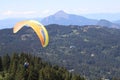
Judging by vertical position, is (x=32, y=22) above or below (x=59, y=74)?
above

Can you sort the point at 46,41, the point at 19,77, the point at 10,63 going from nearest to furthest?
the point at 46,41 → the point at 19,77 → the point at 10,63

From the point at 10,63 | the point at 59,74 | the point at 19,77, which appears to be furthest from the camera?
the point at 10,63

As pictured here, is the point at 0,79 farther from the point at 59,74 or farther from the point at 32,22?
the point at 32,22

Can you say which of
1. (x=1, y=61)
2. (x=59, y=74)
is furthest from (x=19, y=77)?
(x=1, y=61)

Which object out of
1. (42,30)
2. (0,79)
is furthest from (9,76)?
(42,30)

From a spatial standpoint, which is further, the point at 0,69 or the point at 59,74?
the point at 0,69

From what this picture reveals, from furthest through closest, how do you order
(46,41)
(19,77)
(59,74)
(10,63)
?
(10,63) → (59,74) → (19,77) → (46,41)

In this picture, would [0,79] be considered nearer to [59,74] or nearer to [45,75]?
[45,75]

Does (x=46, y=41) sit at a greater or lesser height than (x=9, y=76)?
greater

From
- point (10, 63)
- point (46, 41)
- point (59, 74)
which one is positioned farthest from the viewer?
point (10, 63)

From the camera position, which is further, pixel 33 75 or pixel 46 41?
pixel 33 75
